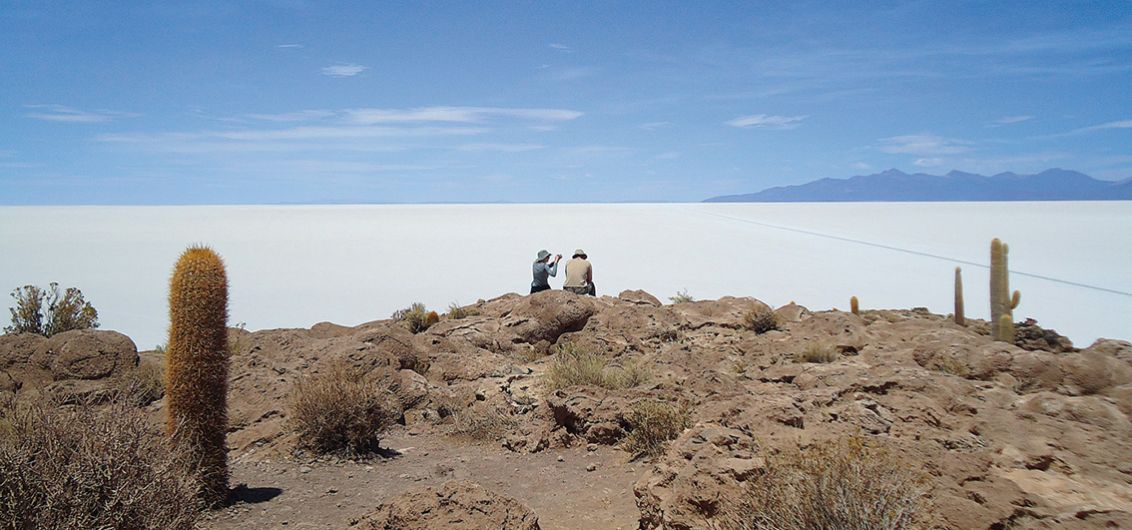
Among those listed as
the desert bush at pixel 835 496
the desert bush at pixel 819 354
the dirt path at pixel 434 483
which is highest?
the desert bush at pixel 835 496

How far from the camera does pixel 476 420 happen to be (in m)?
8.56

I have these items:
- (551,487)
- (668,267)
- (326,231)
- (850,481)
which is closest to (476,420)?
(551,487)

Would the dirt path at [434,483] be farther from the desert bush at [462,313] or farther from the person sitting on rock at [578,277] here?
the person sitting on rock at [578,277]

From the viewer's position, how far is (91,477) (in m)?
3.88

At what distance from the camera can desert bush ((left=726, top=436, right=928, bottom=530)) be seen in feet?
11.5

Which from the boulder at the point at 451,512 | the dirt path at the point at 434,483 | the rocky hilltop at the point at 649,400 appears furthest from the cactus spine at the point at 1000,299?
the boulder at the point at 451,512

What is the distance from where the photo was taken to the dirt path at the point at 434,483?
19.3 ft

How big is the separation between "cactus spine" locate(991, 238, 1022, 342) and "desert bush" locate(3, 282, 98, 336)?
14.0 m

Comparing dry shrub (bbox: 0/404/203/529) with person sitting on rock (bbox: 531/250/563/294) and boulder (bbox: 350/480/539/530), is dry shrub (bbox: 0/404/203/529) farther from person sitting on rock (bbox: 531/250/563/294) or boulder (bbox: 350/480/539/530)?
person sitting on rock (bbox: 531/250/563/294)

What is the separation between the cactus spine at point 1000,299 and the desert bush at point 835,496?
8.77 meters

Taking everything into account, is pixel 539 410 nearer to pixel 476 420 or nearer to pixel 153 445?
pixel 476 420

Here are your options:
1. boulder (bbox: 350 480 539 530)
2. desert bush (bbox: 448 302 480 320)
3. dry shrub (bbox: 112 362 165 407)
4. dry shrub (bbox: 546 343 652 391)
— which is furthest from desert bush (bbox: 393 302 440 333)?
boulder (bbox: 350 480 539 530)

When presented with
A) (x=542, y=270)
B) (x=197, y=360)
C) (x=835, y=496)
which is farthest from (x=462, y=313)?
(x=835, y=496)

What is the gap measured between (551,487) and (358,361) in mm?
4076
